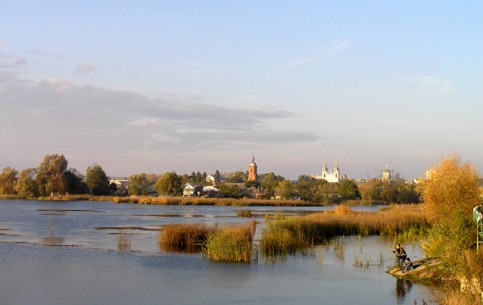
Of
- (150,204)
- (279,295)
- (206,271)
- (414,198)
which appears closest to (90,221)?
(206,271)

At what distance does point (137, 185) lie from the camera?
138 metres

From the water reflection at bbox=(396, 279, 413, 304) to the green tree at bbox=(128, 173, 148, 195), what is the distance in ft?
364

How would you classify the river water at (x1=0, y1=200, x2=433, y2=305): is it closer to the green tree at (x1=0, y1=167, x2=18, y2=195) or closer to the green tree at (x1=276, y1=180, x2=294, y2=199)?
the green tree at (x1=0, y1=167, x2=18, y2=195)

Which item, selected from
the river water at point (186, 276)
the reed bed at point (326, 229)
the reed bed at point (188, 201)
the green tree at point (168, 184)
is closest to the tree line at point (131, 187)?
the green tree at point (168, 184)

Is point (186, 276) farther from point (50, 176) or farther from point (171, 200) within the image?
point (50, 176)

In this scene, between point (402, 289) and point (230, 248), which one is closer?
point (402, 289)

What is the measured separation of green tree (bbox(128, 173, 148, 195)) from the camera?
132525mm

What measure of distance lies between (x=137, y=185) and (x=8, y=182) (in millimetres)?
28560

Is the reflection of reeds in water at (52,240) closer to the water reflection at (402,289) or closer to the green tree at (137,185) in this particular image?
the water reflection at (402,289)

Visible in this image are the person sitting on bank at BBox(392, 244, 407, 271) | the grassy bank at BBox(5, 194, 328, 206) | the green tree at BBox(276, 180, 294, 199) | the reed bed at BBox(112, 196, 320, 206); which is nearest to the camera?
the person sitting on bank at BBox(392, 244, 407, 271)

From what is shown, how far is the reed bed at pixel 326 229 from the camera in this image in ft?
103

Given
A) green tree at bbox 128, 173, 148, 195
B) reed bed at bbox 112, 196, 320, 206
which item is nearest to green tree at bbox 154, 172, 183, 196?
green tree at bbox 128, 173, 148, 195

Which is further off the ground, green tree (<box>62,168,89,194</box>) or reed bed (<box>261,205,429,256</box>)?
green tree (<box>62,168,89,194</box>)

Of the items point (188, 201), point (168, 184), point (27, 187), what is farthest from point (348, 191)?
point (27, 187)
